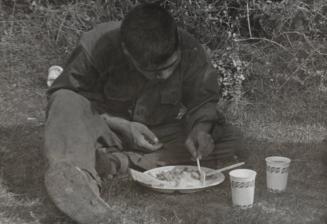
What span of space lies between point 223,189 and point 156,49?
1.07 metres

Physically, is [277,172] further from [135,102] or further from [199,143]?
[135,102]

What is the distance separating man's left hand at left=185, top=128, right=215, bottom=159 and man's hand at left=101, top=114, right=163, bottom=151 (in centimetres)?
26

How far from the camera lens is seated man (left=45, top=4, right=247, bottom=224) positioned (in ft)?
10.8

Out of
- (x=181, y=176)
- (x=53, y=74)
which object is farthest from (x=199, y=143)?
(x=53, y=74)

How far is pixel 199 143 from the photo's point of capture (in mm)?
3631

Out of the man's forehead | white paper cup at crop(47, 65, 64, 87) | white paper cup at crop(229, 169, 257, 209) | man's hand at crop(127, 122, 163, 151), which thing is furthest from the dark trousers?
white paper cup at crop(47, 65, 64, 87)

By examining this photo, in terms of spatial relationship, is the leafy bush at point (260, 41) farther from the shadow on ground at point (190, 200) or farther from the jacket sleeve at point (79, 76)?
the jacket sleeve at point (79, 76)

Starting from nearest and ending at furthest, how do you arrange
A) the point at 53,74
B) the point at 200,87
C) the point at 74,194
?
the point at 74,194 → the point at 200,87 → the point at 53,74

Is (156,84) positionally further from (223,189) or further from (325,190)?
(325,190)

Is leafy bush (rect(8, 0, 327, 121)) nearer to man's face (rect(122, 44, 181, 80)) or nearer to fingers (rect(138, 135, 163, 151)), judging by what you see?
fingers (rect(138, 135, 163, 151))

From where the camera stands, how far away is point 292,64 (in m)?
5.81

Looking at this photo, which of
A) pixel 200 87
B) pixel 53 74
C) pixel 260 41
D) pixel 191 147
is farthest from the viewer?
pixel 260 41

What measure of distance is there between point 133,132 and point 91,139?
1.32 ft

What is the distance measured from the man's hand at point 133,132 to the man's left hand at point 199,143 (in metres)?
0.26
